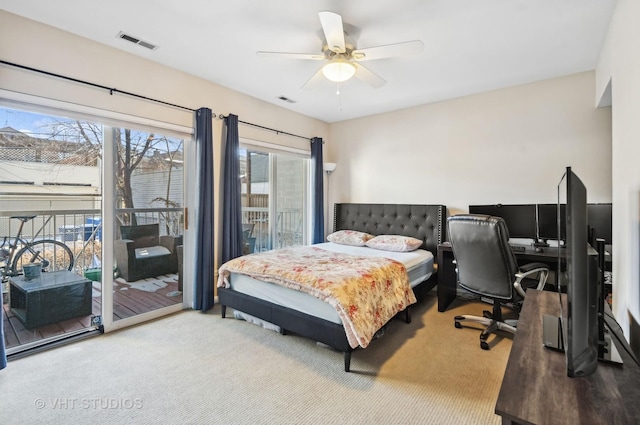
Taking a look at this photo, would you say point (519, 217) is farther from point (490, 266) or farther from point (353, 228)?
point (353, 228)

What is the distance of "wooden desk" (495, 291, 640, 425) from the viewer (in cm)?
81

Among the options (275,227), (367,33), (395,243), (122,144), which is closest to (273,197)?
(275,227)

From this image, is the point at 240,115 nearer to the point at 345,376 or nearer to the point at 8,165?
the point at 8,165

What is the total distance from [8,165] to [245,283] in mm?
2072

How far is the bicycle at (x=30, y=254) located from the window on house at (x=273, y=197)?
196 centimetres

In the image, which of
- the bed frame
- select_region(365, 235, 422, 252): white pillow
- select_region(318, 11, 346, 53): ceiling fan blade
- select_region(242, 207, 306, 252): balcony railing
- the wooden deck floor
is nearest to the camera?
select_region(318, 11, 346, 53): ceiling fan blade

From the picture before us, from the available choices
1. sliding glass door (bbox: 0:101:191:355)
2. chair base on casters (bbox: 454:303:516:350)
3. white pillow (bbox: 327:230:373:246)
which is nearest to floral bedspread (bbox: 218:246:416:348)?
chair base on casters (bbox: 454:303:516:350)

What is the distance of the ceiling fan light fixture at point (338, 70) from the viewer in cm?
236

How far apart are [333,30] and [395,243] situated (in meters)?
2.55

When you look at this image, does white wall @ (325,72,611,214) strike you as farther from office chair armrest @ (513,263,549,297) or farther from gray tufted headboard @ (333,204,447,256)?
office chair armrest @ (513,263,549,297)

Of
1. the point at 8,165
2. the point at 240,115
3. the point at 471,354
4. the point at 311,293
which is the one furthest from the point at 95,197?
the point at 471,354

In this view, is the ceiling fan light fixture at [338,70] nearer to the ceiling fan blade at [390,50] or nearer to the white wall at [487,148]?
the ceiling fan blade at [390,50]

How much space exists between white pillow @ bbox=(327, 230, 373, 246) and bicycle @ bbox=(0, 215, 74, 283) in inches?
119

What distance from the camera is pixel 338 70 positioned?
2.41 metres
